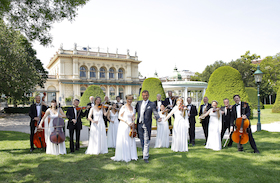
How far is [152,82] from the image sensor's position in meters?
21.5

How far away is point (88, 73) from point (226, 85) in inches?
1597

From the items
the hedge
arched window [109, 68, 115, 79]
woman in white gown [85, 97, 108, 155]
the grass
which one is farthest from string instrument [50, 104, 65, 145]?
arched window [109, 68, 115, 79]

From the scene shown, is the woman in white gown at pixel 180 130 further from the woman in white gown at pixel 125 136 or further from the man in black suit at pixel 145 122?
the woman in white gown at pixel 125 136

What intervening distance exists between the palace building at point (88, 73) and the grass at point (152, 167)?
4045cm

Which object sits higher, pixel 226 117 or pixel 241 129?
pixel 226 117

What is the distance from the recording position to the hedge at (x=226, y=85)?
51.1ft

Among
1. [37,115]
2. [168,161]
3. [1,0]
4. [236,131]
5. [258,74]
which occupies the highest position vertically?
[1,0]

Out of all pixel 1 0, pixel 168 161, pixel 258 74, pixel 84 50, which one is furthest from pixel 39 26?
pixel 84 50

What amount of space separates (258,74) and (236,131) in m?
6.19

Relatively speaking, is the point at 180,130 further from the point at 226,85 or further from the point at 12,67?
the point at 12,67

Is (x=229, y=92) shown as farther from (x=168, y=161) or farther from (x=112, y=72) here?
(x=112, y=72)

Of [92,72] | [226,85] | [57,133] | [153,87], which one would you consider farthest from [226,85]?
[92,72]

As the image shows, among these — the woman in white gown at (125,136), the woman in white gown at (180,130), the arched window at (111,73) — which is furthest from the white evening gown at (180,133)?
the arched window at (111,73)

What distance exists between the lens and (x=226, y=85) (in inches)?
627
